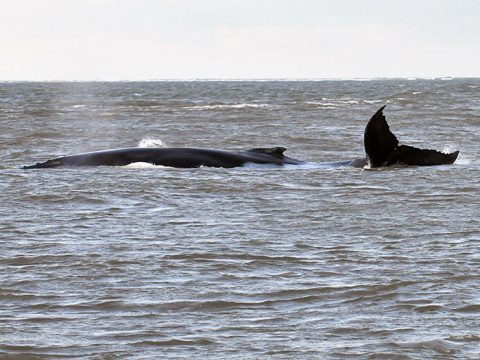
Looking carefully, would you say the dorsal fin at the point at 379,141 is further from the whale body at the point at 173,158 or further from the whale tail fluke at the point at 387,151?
the whale body at the point at 173,158

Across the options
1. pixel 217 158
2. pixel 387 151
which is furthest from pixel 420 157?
pixel 217 158

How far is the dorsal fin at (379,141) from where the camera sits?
52.0 ft

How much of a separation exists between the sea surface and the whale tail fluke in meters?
0.25

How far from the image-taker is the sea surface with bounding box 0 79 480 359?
23.2ft

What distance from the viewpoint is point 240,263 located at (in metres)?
9.59

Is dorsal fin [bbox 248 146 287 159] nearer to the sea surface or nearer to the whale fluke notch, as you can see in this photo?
the sea surface

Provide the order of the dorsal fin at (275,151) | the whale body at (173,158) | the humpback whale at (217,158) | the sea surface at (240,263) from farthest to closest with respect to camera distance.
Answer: the dorsal fin at (275,151) < the whale body at (173,158) < the humpback whale at (217,158) < the sea surface at (240,263)

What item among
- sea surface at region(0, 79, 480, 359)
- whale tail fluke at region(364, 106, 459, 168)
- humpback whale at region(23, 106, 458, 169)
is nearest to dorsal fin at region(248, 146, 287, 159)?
humpback whale at region(23, 106, 458, 169)

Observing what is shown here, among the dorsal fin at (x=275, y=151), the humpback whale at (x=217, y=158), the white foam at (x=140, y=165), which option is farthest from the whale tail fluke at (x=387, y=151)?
the white foam at (x=140, y=165)

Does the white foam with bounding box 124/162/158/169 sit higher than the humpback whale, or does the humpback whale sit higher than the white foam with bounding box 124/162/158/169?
the humpback whale

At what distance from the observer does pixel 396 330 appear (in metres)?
7.23

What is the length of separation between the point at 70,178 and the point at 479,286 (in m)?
8.72

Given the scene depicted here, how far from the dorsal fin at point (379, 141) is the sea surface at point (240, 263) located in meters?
0.27

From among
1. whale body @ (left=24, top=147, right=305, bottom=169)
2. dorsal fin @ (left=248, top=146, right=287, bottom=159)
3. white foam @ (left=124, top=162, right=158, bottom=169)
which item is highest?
dorsal fin @ (left=248, top=146, right=287, bottom=159)
